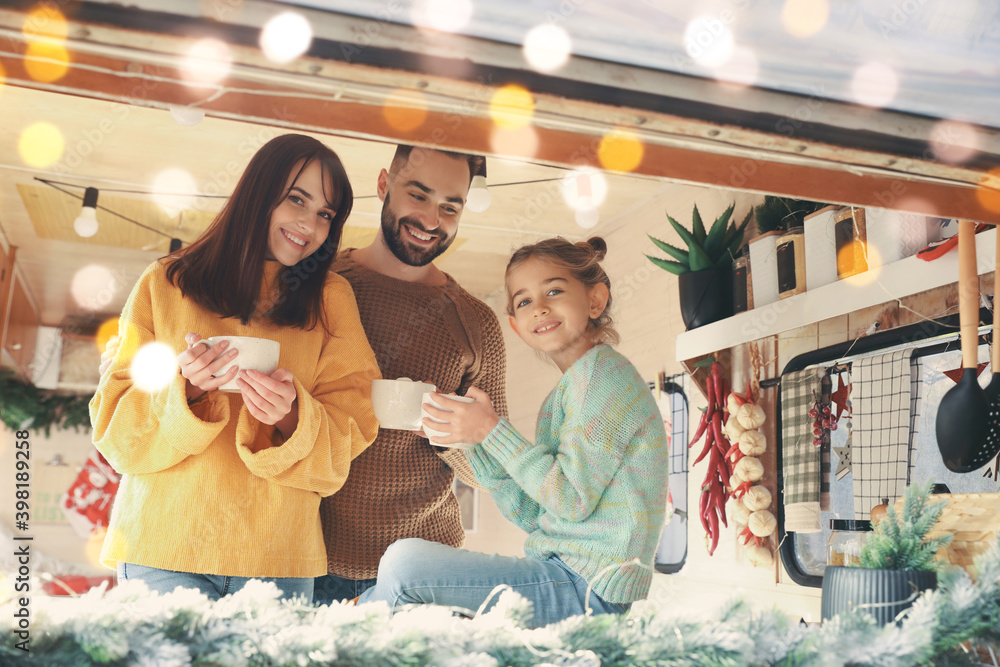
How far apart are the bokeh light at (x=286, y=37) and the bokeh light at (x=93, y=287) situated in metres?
4.82

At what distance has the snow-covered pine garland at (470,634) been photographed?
2.40 ft

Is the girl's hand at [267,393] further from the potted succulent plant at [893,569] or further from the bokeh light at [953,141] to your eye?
the bokeh light at [953,141]

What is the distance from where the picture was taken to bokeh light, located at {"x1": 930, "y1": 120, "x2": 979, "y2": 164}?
0.95m

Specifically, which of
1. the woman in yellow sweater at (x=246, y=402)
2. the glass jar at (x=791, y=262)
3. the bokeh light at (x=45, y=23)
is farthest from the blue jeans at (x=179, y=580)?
the glass jar at (x=791, y=262)

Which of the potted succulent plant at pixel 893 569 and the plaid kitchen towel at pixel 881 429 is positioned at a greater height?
the plaid kitchen towel at pixel 881 429

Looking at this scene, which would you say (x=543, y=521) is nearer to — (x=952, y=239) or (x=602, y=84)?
(x=602, y=84)

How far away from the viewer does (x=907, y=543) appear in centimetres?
99

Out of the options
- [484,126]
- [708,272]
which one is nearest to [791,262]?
[708,272]

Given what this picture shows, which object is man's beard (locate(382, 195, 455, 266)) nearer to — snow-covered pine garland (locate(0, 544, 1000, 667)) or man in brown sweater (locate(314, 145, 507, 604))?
man in brown sweater (locate(314, 145, 507, 604))

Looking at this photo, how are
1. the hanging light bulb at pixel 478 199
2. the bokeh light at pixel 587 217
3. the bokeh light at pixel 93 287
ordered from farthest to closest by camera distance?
1. the bokeh light at pixel 93 287
2. the bokeh light at pixel 587 217
3. the hanging light bulb at pixel 478 199

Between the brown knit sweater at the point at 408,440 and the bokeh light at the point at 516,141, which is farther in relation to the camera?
the brown knit sweater at the point at 408,440

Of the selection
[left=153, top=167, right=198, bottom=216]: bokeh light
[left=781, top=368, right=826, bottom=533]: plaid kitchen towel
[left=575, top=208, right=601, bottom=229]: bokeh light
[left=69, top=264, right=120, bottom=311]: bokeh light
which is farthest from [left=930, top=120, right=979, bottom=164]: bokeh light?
[left=69, top=264, right=120, bottom=311]: bokeh light

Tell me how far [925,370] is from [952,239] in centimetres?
46

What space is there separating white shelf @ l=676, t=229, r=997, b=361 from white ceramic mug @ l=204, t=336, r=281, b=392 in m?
1.33
